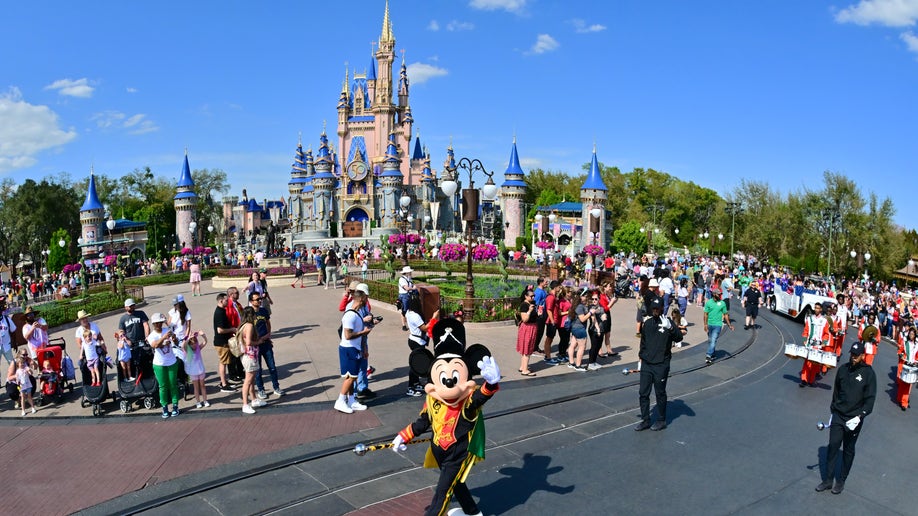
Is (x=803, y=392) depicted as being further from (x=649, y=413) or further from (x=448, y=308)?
(x=448, y=308)

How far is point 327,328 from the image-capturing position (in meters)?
15.2

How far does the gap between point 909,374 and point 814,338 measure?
5.41 ft

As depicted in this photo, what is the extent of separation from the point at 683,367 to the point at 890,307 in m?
12.1

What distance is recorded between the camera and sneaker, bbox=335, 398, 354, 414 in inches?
332

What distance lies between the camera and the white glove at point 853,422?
6.04 m

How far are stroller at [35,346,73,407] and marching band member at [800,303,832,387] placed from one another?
12.2m

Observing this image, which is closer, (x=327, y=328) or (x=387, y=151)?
(x=327, y=328)

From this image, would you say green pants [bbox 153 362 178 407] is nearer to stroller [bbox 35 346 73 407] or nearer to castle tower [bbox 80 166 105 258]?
stroller [bbox 35 346 73 407]

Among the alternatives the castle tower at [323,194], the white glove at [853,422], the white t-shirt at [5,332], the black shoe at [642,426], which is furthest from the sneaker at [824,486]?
the castle tower at [323,194]

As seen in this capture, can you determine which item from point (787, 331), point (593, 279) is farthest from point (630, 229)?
point (787, 331)

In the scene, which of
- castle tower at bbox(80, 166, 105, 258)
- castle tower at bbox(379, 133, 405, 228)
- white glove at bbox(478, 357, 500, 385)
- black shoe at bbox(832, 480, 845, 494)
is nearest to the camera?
white glove at bbox(478, 357, 500, 385)

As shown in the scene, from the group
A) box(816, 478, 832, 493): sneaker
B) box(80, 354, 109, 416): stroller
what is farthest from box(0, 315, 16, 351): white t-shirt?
box(816, 478, 832, 493): sneaker

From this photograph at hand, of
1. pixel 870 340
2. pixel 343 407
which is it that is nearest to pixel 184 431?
pixel 343 407

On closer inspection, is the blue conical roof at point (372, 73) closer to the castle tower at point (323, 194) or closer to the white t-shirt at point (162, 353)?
the castle tower at point (323, 194)
